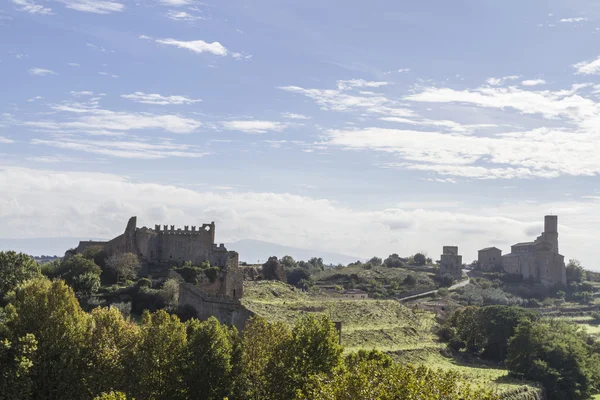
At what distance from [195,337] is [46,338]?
27.2 feet

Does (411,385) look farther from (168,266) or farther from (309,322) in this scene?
(168,266)

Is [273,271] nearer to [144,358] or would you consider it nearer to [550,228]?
[144,358]

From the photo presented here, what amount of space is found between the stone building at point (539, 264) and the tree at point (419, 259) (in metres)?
17.8

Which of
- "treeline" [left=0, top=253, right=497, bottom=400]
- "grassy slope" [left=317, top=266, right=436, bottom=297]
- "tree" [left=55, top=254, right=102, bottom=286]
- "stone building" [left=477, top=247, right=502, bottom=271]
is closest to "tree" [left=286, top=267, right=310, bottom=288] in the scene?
"grassy slope" [left=317, top=266, right=436, bottom=297]

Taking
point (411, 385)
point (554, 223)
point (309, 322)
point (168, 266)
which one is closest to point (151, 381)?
point (309, 322)

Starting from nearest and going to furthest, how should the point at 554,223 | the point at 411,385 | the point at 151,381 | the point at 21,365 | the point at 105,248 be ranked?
the point at 411,385 < the point at 21,365 < the point at 151,381 < the point at 105,248 < the point at 554,223

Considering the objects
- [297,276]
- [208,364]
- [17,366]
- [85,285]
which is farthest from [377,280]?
[17,366]

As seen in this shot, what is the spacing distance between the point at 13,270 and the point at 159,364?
80.2ft

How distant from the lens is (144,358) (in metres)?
38.6

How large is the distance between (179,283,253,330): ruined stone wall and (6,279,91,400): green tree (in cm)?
1749

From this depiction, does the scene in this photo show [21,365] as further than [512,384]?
No

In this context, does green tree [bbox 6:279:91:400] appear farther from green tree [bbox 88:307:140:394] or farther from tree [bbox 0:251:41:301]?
tree [bbox 0:251:41:301]

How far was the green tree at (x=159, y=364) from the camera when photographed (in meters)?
37.8

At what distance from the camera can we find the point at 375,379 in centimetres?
2853
